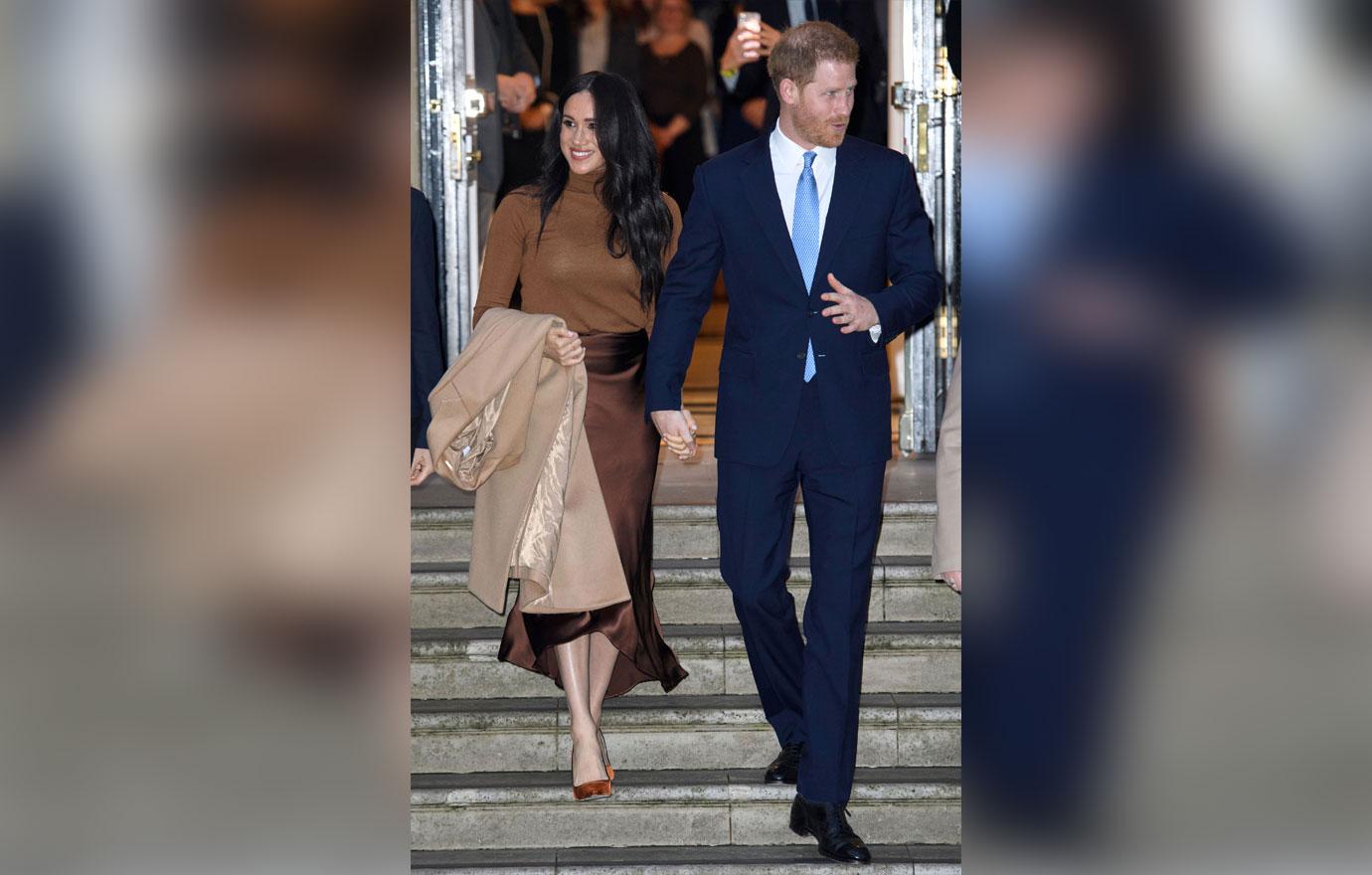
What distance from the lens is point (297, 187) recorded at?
120 cm

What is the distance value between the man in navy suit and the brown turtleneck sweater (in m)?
0.27

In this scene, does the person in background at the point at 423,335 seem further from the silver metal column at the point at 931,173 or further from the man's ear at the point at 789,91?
the silver metal column at the point at 931,173

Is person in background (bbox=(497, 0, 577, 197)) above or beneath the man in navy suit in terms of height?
above

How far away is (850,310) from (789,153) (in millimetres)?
456

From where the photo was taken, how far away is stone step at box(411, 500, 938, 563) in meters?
4.62

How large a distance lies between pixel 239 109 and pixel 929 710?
3197 mm

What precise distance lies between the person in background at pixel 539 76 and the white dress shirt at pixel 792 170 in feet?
11.0

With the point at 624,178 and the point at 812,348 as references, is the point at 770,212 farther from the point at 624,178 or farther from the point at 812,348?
the point at 624,178

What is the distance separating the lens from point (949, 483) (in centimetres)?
333

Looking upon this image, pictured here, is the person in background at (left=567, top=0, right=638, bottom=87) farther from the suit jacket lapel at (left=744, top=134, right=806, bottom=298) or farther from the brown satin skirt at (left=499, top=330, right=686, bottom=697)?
the suit jacket lapel at (left=744, top=134, right=806, bottom=298)

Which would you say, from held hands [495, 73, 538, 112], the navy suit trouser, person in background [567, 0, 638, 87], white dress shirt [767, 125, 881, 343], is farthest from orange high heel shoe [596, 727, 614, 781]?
person in background [567, 0, 638, 87]

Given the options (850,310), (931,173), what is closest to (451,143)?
(931,173)

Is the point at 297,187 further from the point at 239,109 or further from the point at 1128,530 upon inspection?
the point at 1128,530

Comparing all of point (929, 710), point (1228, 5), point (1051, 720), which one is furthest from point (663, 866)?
point (1228, 5)
